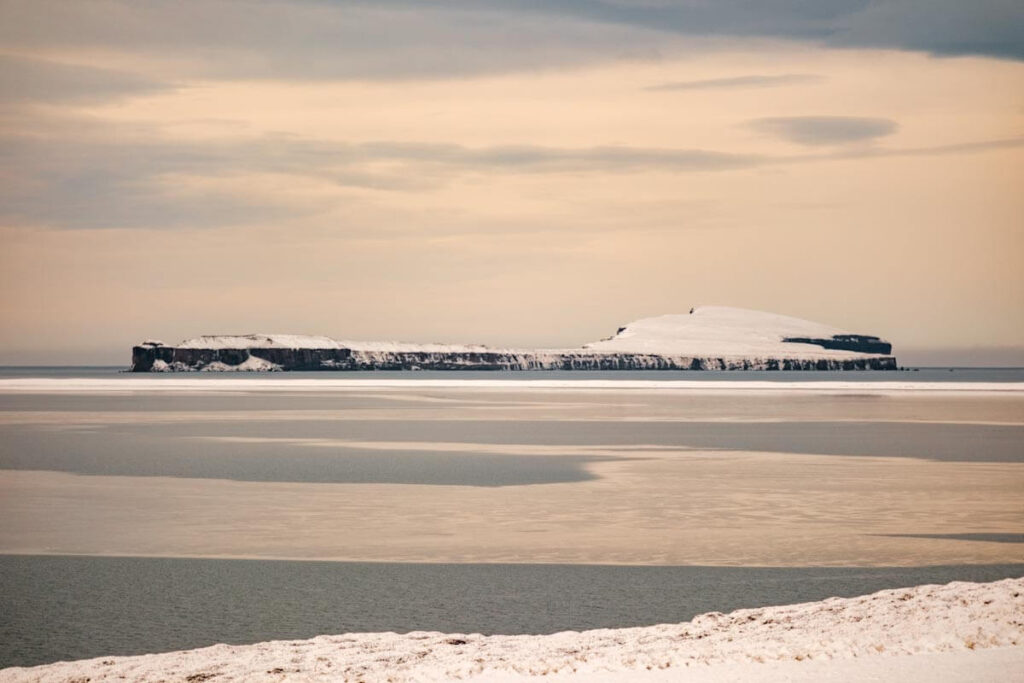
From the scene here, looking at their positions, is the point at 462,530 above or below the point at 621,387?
above

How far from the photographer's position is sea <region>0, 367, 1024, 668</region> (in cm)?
1155

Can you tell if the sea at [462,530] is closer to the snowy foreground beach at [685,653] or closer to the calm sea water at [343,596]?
the calm sea water at [343,596]

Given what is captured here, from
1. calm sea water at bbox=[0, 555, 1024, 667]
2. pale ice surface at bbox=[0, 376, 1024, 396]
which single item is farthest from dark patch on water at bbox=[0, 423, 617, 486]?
pale ice surface at bbox=[0, 376, 1024, 396]

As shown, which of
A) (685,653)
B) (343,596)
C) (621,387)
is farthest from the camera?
(621,387)

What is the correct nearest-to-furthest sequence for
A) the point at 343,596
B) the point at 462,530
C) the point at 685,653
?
the point at 685,653, the point at 343,596, the point at 462,530

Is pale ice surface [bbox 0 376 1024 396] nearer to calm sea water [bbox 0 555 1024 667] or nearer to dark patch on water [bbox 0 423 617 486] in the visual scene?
dark patch on water [bbox 0 423 617 486]

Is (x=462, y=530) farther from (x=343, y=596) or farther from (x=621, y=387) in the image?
(x=621, y=387)

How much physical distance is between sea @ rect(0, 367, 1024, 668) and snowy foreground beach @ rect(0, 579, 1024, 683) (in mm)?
734

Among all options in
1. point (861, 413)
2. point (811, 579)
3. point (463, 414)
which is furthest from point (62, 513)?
point (861, 413)

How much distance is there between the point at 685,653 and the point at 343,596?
4467 mm

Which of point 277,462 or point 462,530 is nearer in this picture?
point 462,530

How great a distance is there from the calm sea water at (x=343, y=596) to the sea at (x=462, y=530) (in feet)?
0.14

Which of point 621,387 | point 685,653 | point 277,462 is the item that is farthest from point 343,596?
point 621,387

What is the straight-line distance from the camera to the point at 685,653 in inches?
363
